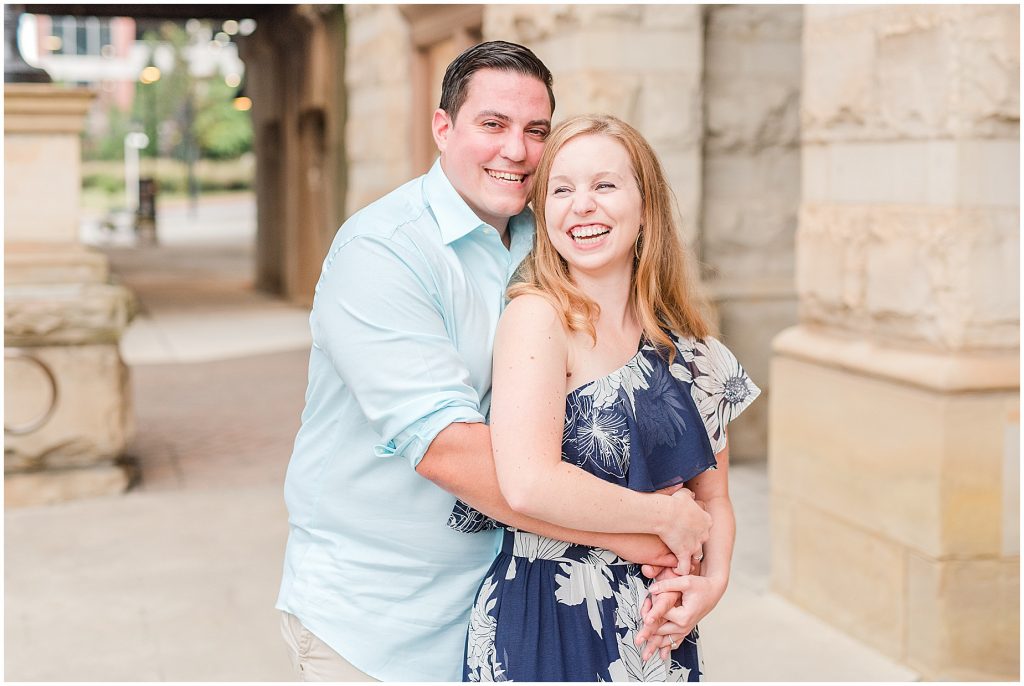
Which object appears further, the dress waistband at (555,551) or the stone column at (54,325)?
the stone column at (54,325)

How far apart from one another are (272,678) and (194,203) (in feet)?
168

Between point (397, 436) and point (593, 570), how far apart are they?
1.46 ft

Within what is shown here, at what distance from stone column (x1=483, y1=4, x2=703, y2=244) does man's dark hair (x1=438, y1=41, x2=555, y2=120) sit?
4.77 metres

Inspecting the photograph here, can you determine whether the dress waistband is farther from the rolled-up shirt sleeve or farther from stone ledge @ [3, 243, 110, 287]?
stone ledge @ [3, 243, 110, 287]

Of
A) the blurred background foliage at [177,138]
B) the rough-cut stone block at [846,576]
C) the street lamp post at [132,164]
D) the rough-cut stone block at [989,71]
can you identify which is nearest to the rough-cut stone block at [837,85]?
the rough-cut stone block at [989,71]

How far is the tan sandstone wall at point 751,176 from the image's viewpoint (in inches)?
305

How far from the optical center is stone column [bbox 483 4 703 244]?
713 centimetres

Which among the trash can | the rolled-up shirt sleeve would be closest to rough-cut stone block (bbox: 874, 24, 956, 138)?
the rolled-up shirt sleeve

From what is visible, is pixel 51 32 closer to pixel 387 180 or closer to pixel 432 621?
pixel 387 180

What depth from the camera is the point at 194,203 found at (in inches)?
2120

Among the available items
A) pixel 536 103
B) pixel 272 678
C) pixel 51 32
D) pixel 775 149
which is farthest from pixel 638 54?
pixel 51 32

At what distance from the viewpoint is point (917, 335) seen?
4.38 metres

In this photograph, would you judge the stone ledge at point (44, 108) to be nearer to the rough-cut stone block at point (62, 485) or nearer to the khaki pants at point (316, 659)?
the rough-cut stone block at point (62, 485)

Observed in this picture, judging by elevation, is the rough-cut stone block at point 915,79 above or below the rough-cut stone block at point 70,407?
above
